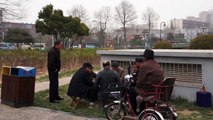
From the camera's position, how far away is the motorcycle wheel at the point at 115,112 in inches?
295

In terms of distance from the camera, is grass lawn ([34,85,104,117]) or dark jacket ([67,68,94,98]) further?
dark jacket ([67,68,94,98])

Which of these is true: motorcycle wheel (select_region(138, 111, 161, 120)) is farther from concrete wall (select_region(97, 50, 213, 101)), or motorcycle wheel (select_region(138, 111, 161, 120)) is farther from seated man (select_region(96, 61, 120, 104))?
concrete wall (select_region(97, 50, 213, 101))

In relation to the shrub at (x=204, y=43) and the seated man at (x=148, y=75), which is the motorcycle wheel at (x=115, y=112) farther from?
the shrub at (x=204, y=43)

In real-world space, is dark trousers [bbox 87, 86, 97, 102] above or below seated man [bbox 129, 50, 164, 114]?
below

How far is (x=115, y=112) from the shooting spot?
300 inches

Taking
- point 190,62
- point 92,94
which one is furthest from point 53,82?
point 190,62

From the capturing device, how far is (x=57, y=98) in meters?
10.9

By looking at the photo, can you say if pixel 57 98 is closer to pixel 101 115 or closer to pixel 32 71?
pixel 32 71

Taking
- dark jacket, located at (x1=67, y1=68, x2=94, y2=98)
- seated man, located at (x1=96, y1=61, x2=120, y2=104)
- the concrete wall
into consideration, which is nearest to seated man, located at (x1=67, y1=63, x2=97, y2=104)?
dark jacket, located at (x1=67, y1=68, x2=94, y2=98)

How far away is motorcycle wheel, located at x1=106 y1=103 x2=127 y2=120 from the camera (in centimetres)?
750

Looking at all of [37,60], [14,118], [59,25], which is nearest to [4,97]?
[14,118]

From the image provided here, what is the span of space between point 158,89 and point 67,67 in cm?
1732

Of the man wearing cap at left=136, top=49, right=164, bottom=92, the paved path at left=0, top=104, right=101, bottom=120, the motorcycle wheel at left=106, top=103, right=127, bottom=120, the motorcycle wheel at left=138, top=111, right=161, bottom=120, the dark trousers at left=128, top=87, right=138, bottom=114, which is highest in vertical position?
the man wearing cap at left=136, top=49, right=164, bottom=92

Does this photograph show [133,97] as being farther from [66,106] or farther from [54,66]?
[54,66]
